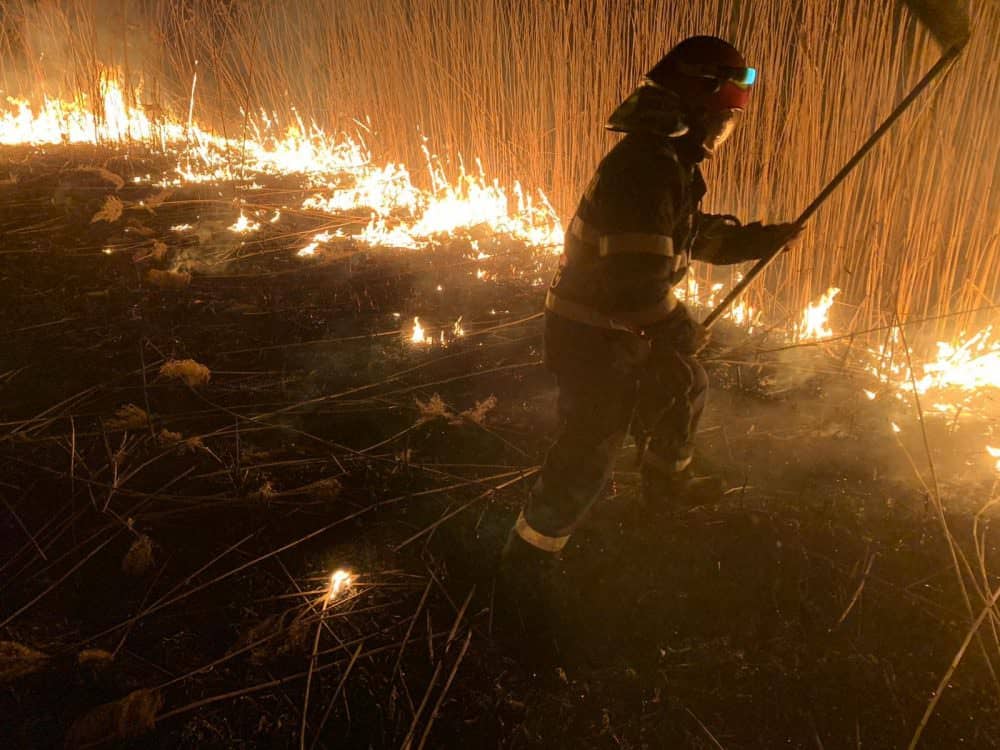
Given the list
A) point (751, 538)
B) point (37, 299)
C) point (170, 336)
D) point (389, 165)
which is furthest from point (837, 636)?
point (389, 165)

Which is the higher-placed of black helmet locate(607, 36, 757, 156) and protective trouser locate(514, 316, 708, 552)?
black helmet locate(607, 36, 757, 156)

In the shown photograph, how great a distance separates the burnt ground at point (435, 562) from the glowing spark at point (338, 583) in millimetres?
38

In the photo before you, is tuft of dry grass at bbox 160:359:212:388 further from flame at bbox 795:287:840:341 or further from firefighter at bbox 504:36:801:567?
flame at bbox 795:287:840:341

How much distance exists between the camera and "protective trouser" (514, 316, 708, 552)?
194 centimetres

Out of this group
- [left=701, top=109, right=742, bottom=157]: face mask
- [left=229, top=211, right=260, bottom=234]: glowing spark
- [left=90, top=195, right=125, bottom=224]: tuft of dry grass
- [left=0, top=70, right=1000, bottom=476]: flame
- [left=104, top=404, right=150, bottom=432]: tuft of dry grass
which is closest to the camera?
[left=701, top=109, right=742, bottom=157]: face mask

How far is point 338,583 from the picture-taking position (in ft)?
7.27

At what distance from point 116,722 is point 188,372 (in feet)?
7.13

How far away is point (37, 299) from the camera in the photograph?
452 centimetres

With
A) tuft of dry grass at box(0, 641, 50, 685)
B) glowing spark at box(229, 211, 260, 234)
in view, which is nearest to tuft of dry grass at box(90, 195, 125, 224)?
glowing spark at box(229, 211, 260, 234)

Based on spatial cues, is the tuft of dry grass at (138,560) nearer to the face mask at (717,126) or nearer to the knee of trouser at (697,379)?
the knee of trouser at (697,379)

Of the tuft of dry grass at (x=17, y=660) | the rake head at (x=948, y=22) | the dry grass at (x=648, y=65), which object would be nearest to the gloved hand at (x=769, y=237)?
the rake head at (x=948, y=22)

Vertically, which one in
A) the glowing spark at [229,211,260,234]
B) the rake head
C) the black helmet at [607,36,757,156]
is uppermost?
the rake head

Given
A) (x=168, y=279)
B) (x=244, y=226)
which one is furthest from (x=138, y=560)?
(x=244, y=226)

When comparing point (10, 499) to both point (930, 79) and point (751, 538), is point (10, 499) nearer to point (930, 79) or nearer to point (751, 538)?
point (751, 538)
